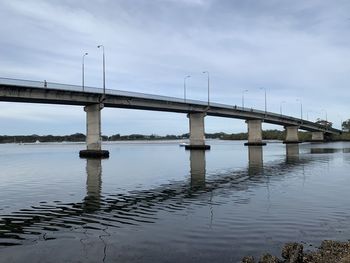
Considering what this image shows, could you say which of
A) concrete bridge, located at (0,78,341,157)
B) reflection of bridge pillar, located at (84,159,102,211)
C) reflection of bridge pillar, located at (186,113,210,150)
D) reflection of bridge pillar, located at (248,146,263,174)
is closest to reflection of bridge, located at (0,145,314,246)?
reflection of bridge pillar, located at (84,159,102,211)

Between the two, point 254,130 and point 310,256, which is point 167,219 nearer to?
point 310,256

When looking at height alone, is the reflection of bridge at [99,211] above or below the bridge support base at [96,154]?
below

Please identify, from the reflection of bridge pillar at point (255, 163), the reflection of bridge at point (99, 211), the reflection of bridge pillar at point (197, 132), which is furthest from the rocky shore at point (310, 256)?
the reflection of bridge pillar at point (197, 132)

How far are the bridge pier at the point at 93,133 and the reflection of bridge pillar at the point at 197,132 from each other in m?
36.2

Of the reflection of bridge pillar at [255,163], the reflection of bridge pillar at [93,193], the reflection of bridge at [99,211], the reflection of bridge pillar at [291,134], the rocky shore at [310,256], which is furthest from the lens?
the reflection of bridge pillar at [291,134]

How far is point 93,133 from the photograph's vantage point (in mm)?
74688

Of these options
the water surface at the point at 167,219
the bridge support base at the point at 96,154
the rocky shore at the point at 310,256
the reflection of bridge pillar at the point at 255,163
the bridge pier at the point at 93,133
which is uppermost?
the bridge pier at the point at 93,133

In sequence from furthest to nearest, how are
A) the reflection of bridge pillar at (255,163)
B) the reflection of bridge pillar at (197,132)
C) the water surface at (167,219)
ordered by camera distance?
the reflection of bridge pillar at (197,132) → the reflection of bridge pillar at (255,163) → the water surface at (167,219)

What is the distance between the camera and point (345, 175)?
37031 mm

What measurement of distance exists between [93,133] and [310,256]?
65607 mm

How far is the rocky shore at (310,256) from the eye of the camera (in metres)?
11.2

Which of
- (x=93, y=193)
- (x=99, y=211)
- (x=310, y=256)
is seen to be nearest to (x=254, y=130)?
(x=93, y=193)

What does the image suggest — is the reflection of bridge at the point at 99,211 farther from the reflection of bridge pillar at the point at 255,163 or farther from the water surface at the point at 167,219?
the reflection of bridge pillar at the point at 255,163

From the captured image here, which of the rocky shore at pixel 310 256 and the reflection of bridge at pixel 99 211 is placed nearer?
the rocky shore at pixel 310 256
